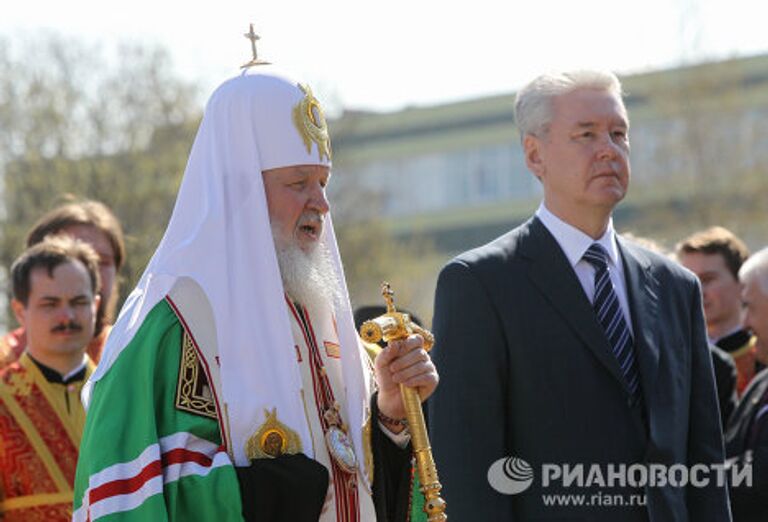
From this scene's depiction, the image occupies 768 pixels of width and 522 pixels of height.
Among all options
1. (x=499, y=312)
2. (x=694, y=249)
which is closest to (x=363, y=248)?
(x=694, y=249)

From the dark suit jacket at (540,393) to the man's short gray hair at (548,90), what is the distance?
0.48 meters

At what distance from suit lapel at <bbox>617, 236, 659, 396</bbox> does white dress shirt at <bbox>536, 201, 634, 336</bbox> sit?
29mm

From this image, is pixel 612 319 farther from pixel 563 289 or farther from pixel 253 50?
pixel 253 50

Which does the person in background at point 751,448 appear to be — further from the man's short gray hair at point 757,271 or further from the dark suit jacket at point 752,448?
the man's short gray hair at point 757,271

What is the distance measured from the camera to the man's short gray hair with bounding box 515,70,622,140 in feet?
20.4

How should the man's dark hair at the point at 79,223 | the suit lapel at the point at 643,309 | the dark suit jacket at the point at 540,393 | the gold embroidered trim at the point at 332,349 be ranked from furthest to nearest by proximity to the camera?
the man's dark hair at the point at 79,223 < the suit lapel at the point at 643,309 < the dark suit jacket at the point at 540,393 < the gold embroidered trim at the point at 332,349

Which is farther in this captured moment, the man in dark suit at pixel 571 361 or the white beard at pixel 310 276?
the man in dark suit at pixel 571 361

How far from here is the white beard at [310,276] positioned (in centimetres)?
538

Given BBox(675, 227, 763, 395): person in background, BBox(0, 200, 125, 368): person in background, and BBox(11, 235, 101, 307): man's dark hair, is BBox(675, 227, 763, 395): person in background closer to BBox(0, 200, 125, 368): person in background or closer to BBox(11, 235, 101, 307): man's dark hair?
BBox(0, 200, 125, 368): person in background

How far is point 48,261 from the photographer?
305 inches

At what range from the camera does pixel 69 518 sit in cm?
738

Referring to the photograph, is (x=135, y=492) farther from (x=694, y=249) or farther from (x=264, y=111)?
(x=694, y=249)

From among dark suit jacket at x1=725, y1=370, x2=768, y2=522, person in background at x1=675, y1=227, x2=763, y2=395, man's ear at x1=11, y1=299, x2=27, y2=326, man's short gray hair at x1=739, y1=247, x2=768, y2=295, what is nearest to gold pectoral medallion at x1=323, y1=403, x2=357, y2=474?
dark suit jacket at x1=725, y1=370, x2=768, y2=522

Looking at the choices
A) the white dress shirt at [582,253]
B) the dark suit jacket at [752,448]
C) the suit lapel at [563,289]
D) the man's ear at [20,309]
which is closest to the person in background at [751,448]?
the dark suit jacket at [752,448]
